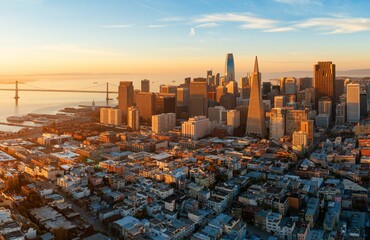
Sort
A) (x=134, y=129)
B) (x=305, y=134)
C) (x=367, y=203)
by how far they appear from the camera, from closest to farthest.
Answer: (x=367, y=203), (x=305, y=134), (x=134, y=129)

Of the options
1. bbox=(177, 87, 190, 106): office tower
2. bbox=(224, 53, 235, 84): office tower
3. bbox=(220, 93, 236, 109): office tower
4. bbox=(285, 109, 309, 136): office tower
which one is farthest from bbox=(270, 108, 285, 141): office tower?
bbox=(224, 53, 235, 84): office tower

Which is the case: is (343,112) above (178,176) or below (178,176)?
above

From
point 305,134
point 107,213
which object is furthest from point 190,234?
point 305,134

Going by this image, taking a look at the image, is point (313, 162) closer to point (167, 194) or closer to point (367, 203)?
point (367, 203)

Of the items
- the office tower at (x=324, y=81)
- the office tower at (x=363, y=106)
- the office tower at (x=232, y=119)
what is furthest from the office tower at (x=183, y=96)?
the office tower at (x=363, y=106)

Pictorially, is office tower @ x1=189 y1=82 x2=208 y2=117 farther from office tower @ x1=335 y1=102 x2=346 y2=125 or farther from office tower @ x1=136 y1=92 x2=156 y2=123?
office tower @ x1=335 y1=102 x2=346 y2=125

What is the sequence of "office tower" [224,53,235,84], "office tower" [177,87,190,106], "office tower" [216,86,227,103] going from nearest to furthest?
"office tower" [177,87,190,106], "office tower" [216,86,227,103], "office tower" [224,53,235,84]

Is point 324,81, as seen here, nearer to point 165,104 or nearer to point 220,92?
point 220,92
